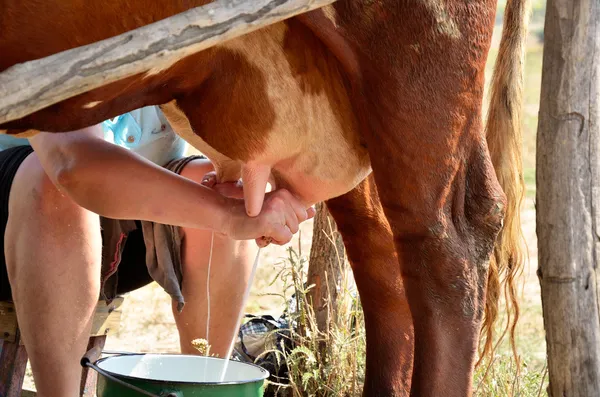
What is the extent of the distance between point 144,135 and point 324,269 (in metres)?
0.80

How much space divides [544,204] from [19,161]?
4.65 ft

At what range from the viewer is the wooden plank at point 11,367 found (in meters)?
2.70

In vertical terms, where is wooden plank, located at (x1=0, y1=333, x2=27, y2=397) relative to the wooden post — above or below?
below

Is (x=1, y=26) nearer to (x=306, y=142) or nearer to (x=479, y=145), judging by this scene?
(x=306, y=142)

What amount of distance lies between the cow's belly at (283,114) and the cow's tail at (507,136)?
0.58m

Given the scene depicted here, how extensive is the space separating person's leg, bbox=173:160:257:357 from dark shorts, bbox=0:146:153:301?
0.58 feet

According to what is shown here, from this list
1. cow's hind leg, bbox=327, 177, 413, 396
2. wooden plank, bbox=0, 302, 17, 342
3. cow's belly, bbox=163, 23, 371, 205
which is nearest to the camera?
cow's belly, bbox=163, 23, 371, 205

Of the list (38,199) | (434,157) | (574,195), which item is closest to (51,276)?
(38,199)

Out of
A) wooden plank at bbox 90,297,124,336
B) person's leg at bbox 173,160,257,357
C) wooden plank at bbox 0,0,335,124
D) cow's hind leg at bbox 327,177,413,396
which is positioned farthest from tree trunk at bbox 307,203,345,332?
wooden plank at bbox 0,0,335,124

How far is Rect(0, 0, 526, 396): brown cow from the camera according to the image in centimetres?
190

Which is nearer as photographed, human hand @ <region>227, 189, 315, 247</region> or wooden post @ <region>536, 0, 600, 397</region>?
wooden post @ <region>536, 0, 600, 397</region>

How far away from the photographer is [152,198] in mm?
2137

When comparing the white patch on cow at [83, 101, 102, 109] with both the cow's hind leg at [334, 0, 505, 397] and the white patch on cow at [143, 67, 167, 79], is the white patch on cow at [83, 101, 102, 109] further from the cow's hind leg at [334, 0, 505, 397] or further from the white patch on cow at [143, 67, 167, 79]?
the cow's hind leg at [334, 0, 505, 397]

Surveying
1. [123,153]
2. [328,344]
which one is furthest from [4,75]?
[328,344]
